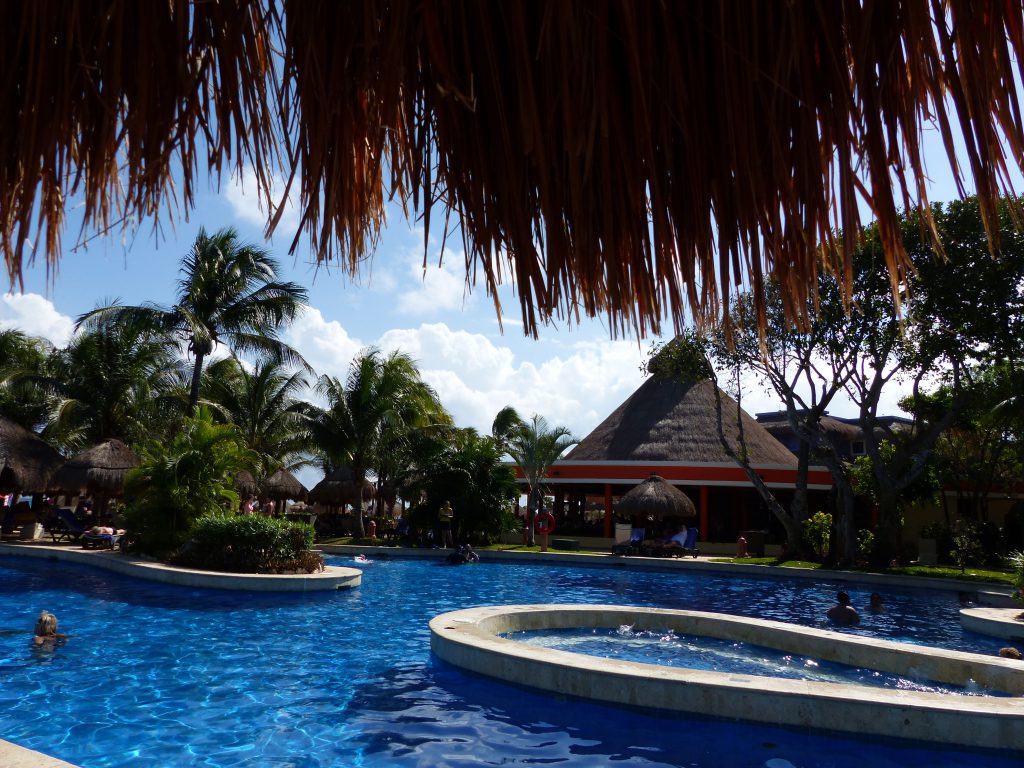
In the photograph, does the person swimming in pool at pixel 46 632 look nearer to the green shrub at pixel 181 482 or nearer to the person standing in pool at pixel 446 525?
the green shrub at pixel 181 482

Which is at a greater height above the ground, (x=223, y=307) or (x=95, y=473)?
(x=223, y=307)

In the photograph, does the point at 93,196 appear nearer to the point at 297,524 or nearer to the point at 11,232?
the point at 11,232

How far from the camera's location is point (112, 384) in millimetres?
25562

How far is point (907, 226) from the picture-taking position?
15.7m

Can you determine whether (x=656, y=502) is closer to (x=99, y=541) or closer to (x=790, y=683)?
(x=99, y=541)

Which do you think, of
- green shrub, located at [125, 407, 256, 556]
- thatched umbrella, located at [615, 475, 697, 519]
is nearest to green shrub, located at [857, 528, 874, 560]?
thatched umbrella, located at [615, 475, 697, 519]

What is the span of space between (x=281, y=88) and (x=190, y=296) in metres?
21.5

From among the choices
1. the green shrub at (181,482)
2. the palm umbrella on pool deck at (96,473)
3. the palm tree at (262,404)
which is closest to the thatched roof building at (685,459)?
the palm tree at (262,404)

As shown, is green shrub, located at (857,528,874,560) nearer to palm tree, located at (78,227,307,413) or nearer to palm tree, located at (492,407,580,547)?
palm tree, located at (492,407,580,547)

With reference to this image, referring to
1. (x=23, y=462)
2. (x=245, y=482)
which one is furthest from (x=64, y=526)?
(x=245, y=482)

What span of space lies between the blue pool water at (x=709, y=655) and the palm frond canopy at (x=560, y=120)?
773 centimetres

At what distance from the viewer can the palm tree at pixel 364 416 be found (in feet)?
83.7

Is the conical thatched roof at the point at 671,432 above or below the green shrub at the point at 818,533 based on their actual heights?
above

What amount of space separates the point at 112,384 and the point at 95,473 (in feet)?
17.8
